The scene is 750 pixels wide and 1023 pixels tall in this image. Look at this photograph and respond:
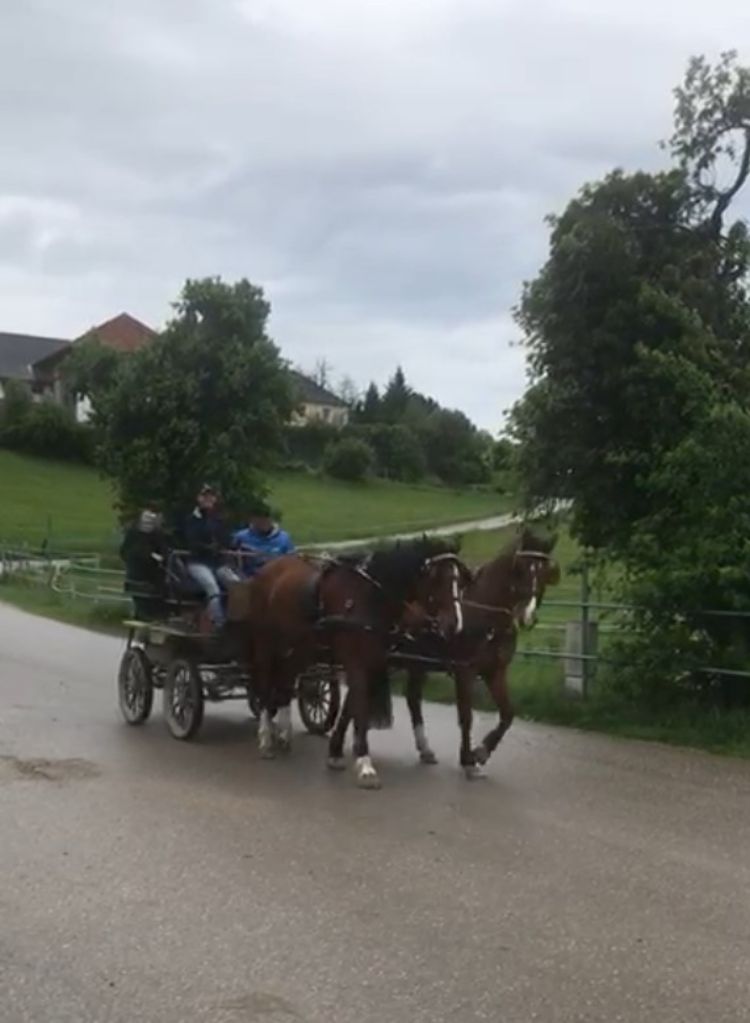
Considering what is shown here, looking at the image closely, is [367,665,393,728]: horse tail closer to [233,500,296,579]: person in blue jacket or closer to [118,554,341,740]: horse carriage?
[118,554,341,740]: horse carriage

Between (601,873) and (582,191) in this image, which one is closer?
(601,873)

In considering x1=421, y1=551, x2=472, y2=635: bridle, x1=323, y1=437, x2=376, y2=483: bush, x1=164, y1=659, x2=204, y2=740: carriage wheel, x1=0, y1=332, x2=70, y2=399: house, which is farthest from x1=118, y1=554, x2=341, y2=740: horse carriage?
Result: x1=0, y1=332, x2=70, y2=399: house

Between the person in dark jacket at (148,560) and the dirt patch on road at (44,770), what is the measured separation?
264 centimetres

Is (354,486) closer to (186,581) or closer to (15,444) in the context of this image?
(15,444)

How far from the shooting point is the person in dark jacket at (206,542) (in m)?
13.2

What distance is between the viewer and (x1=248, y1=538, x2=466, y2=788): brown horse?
1101cm

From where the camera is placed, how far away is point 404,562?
11227mm

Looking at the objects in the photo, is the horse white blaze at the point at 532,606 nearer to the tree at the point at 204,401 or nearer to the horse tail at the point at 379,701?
the horse tail at the point at 379,701

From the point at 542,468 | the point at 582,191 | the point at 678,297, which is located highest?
the point at 582,191

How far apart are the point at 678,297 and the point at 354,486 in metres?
76.9

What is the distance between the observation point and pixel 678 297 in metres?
14.8

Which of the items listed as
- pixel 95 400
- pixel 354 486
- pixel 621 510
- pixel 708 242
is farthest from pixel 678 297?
pixel 354 486

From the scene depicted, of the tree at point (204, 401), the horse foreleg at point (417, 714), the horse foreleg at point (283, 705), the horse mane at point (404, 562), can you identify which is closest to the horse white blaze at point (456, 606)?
the horse mane at point (404, 562)

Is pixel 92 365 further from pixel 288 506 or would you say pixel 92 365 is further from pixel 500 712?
pixel 288 506
